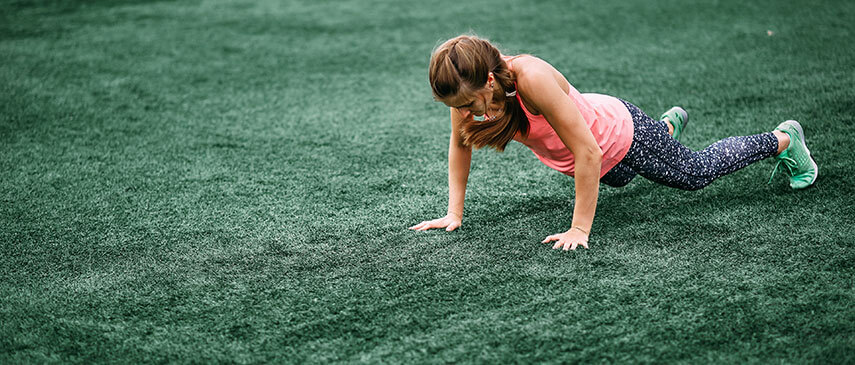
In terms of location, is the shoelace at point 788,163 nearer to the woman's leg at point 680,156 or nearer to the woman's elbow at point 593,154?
the woman's leg at point 680,156

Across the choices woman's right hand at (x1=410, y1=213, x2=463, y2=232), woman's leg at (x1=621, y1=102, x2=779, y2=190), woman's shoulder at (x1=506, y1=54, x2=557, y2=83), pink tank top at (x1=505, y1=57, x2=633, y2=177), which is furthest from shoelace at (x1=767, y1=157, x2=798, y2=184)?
woman's right hand at (x1=410, y1=213, x2=463, y2=232)

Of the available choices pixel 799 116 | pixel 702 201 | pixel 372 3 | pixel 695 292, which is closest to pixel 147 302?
pixel 695 292

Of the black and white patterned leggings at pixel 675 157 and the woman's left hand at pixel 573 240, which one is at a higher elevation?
the black and white patterned leggings at pixel 675 157

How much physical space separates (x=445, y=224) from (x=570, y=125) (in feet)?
1.94

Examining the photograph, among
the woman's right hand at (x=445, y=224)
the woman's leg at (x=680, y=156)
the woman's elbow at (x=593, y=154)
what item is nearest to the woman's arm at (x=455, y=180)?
the woman's right hand at (x=445, y=224)

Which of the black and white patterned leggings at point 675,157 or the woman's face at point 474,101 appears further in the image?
the black and white patterned leggings at point 675,157

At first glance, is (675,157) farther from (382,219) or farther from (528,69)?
(382,219)

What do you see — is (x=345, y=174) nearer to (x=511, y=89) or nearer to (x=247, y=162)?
(x=247, y=162)

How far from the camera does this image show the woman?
6.30 ft

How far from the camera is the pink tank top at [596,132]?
2.22 meters

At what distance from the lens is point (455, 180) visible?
7.72 ft

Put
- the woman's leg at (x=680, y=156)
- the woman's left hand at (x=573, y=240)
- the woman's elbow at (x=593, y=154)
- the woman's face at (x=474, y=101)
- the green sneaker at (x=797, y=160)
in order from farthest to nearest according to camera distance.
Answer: the green sneaker at (x=797, y=160) < the woman's leg at (x=680, y=156) < the woman's left hand at (x=573, y=240) < the woman's elbow at (x=593, y=154) < the woman's face at (x=474, y=101)

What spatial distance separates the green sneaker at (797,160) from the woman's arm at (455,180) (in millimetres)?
1142

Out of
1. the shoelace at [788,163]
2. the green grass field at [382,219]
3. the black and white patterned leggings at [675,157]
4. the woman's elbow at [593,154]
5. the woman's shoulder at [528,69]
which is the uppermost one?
the woman's shoulder at [528,69]
